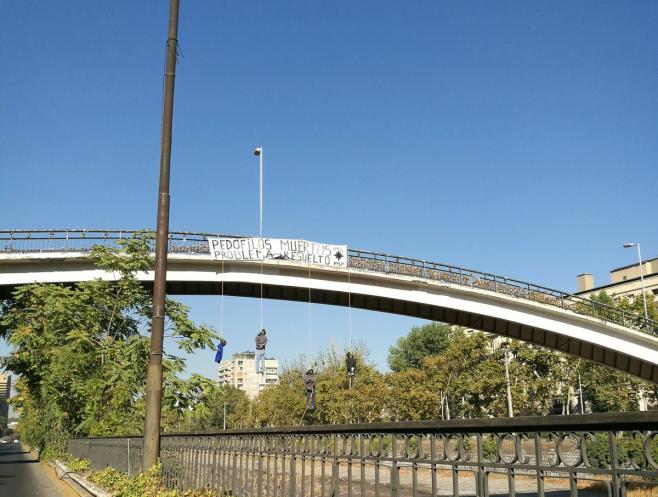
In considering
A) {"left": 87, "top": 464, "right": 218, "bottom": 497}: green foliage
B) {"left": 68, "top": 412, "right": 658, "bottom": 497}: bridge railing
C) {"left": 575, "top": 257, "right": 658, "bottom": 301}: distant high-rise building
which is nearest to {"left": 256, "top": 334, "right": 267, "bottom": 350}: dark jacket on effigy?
{"left": 87, "top": 464, "right": 218, "bottom": 497}: green foliage

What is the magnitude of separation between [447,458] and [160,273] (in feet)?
24.2

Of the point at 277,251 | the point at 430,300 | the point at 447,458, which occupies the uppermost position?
the point at 277,251

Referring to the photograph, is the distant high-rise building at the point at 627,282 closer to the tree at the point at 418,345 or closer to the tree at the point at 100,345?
the tree at the point at 418,345

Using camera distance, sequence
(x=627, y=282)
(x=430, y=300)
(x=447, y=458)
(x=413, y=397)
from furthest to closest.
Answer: (x=627, y=282) → (x=413, y=397) → (x=430, y=300) → (x=447, y=458)

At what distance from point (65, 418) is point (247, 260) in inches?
629

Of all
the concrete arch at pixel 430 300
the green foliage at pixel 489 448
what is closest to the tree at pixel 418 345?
the concrete arch at pixel 430 300

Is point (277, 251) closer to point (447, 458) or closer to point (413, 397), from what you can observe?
point (413, 397)

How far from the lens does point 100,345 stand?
78.7 feet

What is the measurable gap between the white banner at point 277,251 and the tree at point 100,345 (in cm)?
1315

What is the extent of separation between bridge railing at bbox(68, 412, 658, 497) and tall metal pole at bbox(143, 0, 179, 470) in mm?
1568

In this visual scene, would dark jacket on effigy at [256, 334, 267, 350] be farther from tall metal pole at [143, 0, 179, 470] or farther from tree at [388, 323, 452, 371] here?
tree at [388, 323, 452, 371]

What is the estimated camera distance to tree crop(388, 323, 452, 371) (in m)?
96.4

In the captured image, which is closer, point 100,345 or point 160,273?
point 160,273

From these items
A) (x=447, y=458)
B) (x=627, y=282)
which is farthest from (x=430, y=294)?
(x=627, y=282)
